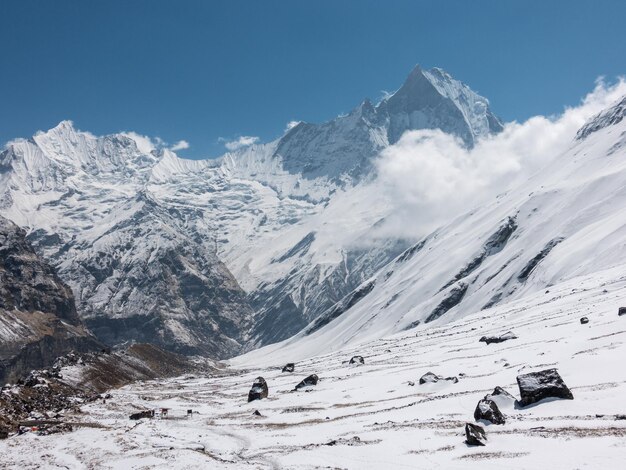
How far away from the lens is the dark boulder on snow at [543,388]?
37.8m

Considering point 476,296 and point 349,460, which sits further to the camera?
point 476,296

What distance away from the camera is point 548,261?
168250 millimetres

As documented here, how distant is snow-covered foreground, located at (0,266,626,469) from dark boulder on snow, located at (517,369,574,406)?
109cm

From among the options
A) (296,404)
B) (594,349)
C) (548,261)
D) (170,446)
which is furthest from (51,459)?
(548,261)

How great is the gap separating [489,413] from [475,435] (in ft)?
13.8

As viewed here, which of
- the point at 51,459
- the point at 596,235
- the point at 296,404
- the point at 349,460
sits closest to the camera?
the point at 349,460

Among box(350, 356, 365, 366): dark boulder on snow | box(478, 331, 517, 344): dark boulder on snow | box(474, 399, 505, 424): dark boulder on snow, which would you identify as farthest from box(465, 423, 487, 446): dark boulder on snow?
box(350, 356, 365, 366): dark boulder on snow

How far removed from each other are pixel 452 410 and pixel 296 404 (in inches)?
1069

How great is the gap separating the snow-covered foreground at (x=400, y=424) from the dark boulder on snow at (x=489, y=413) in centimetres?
66

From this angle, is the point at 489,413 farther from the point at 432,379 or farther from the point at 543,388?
the point at 432,379

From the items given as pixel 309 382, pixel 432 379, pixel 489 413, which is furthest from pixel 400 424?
pixel 309 382

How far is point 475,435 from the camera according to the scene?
32250 millimetres

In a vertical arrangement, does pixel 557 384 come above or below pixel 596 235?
below

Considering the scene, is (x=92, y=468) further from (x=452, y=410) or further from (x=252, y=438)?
(x=452, y=410)
